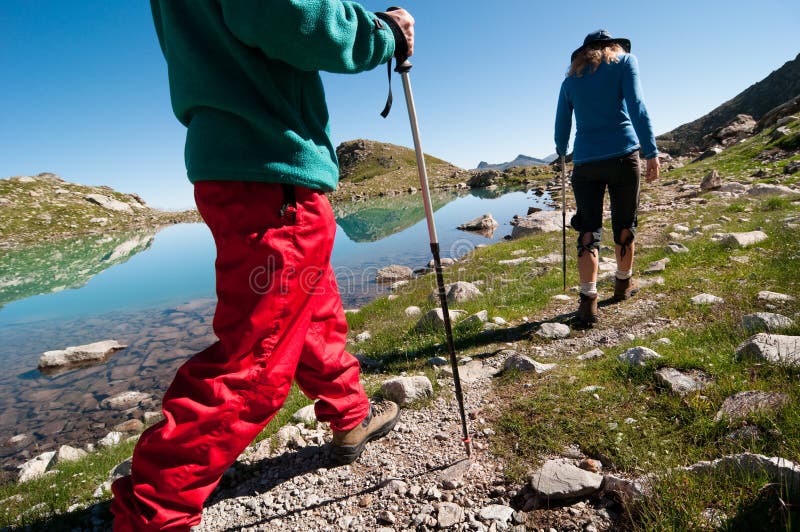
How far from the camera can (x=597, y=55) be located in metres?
5.34

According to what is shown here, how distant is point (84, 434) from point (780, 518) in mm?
8917

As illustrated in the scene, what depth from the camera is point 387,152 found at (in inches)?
7589

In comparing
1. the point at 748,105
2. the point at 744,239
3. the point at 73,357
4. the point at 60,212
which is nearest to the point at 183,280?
the point at 73,357

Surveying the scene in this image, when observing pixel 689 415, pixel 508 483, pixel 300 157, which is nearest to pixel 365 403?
pixel 508 483

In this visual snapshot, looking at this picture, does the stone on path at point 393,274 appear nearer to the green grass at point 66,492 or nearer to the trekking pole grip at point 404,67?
the green grass at point 66,492

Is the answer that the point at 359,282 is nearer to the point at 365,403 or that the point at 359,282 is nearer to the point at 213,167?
the point at 365,403

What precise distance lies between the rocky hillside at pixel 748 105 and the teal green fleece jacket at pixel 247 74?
8522 centimetres

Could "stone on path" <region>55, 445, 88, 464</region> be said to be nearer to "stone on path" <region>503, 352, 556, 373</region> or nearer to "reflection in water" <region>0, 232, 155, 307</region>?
"stone on path" <region>503, 352, 556, 373</region>

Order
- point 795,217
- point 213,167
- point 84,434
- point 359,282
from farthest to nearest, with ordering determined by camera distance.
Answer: point 359,282 → point 795,217 → point 84,434 → point 213,167

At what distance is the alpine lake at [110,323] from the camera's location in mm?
7234

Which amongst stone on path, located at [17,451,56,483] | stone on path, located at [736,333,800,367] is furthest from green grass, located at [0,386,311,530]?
stone on path, located at [736,333,800,367]

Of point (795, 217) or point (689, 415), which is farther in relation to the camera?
point (795, 217)

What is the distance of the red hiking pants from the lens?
2.14 meters

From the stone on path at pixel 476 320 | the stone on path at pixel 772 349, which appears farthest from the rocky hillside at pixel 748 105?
the stone on path at pixel 772 349
